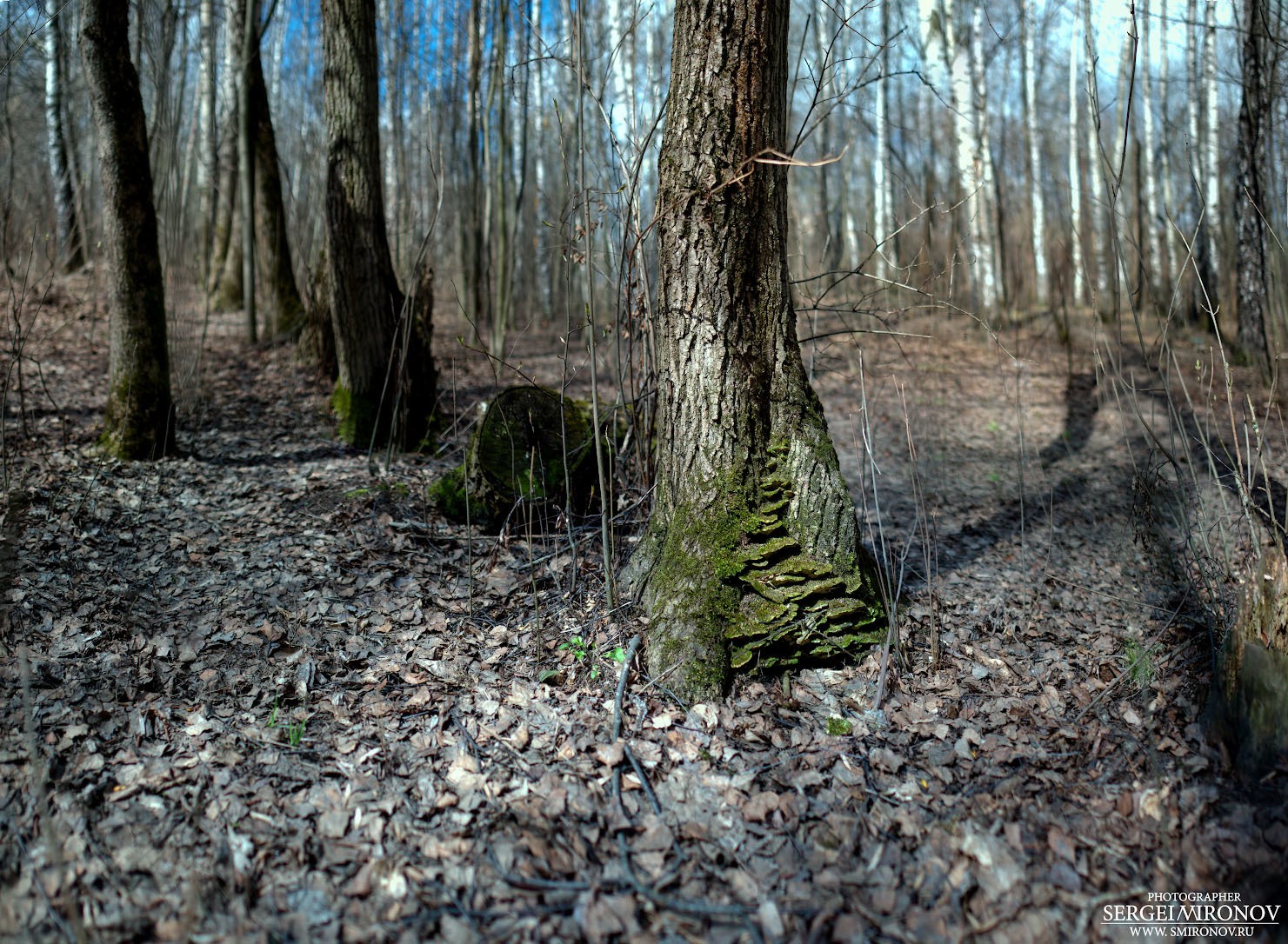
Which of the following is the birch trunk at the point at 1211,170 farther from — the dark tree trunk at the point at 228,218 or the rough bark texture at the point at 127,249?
the dark tree trunk at the point at 228,218

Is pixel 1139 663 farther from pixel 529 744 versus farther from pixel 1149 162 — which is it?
pixel 1149 162

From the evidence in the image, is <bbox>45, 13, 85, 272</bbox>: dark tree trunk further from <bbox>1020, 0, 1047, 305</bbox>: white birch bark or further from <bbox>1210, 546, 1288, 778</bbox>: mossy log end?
<bbox>1020, 0, 1047, 305</bbox>: white birch bark

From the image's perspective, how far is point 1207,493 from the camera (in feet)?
18.3

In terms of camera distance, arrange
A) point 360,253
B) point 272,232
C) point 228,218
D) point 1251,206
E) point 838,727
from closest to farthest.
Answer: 1. point 838,727
2. point 360,253
3. point 1251,206
4. point 272,232
5. point 228,218

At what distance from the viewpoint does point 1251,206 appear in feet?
25.1

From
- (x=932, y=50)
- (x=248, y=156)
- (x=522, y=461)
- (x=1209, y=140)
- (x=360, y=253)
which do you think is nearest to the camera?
(x=522, y=461)

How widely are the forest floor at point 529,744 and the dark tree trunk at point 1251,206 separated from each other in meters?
5.24

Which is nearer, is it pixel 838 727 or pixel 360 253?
pixel 838 727

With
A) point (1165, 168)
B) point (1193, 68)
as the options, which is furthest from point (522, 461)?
point (1165, 168)

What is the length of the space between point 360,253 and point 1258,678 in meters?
5.69

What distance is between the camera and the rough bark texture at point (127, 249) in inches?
185

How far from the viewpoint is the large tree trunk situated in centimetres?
338

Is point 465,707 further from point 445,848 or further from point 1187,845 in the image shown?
point 1187,845

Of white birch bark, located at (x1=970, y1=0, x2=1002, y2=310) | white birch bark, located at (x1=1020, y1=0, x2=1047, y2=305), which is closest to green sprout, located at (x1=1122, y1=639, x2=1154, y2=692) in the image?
white birch bark, located at (x1=970, y1=0, x2=1002, y2=310)
